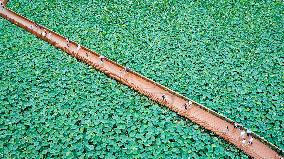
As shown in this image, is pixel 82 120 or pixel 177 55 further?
pixel 177 55

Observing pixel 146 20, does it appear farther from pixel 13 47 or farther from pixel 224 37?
pixel 13 47

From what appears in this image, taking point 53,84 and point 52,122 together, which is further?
point 53,84

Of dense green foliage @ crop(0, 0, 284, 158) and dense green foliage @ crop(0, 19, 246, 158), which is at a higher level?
dense green foliage @ crop(0, 0, 284, 158)

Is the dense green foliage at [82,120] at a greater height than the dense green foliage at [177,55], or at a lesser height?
lesser

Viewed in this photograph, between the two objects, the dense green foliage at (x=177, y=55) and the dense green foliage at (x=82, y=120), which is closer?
the dense green foliage at (x=82, y=120)

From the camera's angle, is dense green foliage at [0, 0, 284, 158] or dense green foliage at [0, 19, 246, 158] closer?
dense green foliage at [0, 19, 246, 158]

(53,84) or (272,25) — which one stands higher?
(272,25)

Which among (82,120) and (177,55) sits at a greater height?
(177,55)

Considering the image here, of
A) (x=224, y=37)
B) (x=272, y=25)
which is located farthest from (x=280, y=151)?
(x=272, y=25)
